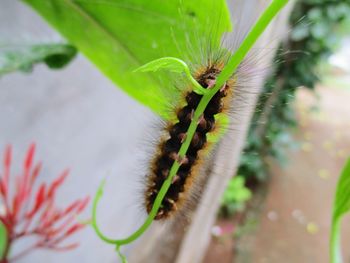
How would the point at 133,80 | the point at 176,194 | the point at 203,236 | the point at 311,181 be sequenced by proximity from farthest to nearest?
the point at 311,181, the point at 203,236, the point at 133,80, the point at 176,194

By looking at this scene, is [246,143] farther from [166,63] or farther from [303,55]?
[303,55]

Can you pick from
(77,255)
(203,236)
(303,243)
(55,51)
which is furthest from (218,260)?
(55,51)

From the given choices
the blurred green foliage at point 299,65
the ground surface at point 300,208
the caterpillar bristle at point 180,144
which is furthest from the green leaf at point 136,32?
the ground surface at point 300,208

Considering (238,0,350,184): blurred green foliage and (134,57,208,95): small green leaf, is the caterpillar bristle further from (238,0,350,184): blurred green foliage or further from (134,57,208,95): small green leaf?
(238,0,350,184): blurred green foliage

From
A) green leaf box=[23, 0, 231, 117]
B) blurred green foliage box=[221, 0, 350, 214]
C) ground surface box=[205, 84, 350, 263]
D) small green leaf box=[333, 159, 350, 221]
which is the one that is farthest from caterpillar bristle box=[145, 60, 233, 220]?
ground surface box=[205, 84, 350, 263]

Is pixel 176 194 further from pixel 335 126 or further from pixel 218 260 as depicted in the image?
pixel 335 126

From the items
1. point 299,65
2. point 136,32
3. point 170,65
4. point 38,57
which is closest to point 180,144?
point 170,65
